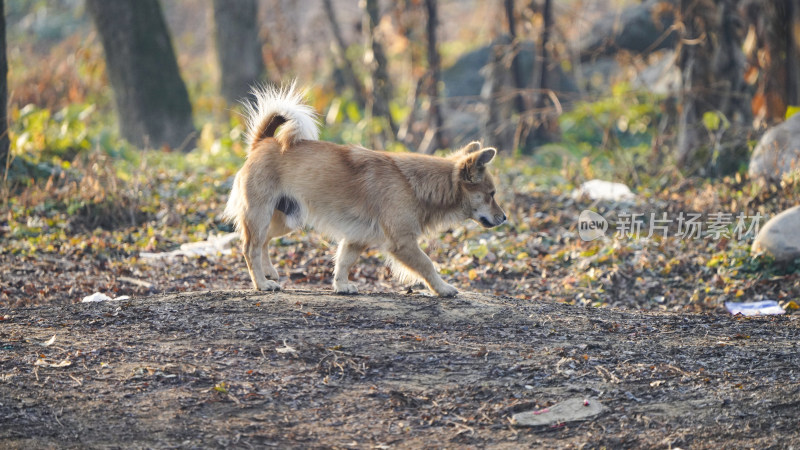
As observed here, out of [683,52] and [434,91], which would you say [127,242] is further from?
[683,52]

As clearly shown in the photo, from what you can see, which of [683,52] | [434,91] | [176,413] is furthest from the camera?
[434,91]

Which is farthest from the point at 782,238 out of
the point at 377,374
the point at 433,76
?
the point at 433,76

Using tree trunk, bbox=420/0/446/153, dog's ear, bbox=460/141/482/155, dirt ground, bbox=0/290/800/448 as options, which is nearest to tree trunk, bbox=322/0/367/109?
tree trunk, bbox=420/0/446/153

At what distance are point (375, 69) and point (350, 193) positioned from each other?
8.35 metres

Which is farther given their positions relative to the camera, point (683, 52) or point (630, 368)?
point (683, 52)

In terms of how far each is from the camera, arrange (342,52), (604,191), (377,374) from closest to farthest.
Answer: (377,374) → (604,191) → (342,52)

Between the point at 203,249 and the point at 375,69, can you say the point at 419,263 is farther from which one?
the point at 375,69

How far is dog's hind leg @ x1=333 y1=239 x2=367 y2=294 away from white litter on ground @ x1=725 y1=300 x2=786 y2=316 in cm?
327

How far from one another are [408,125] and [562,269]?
726 centimetres

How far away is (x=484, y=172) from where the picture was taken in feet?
23.4

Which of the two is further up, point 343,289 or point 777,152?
point 777,152

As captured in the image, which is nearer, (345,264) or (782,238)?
(345,264)

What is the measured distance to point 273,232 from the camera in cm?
743

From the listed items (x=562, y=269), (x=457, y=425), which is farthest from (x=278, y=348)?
(x=562, y=269)
